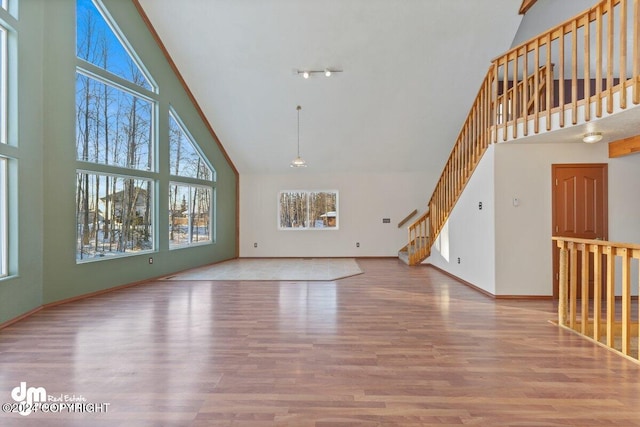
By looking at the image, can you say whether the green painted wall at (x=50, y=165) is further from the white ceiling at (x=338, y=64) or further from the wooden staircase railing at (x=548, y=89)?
the wooden staircase railing at (x=548, y=89)

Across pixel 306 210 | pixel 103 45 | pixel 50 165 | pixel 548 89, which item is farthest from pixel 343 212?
pixel 50 165

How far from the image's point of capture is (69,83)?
4.86 m

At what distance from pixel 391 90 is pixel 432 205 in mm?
2864

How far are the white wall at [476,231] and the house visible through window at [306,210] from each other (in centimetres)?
412

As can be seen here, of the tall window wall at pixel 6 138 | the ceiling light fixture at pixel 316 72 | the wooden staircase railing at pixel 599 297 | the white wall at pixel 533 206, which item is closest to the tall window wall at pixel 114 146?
the tall window wall at pixel 6 138

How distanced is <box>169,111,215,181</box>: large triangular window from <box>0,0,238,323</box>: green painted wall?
5.31 ft

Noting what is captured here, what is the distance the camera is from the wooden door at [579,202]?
15.9ft

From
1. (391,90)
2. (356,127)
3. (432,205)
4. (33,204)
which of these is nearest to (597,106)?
(391,90)

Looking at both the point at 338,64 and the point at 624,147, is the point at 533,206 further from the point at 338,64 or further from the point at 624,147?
the point at 338,64

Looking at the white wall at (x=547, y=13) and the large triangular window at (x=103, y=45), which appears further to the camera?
the white wall at (x=547, y=13)

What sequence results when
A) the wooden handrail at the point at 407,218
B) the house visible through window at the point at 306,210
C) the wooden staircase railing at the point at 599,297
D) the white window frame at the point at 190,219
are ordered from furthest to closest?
1. the house visible through window at the point at 306,210
2. the wooden handrail at the point at 407,218
3. the white window frame at the point at 190,219
4. the wooden staircase railing at the point at 599,297

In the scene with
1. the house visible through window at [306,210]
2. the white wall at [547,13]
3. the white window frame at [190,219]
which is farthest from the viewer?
the house visible through window at [306,210]

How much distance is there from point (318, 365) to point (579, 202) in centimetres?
465

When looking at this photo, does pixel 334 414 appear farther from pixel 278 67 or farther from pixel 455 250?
pixel 278 67
